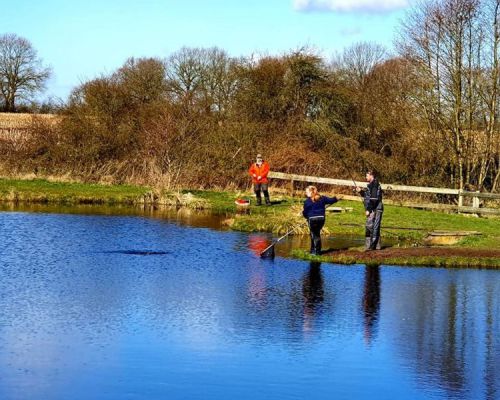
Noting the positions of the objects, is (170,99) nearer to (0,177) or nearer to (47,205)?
(0,177)

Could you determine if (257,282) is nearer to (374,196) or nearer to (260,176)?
(374,196)

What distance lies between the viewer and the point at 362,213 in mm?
34438

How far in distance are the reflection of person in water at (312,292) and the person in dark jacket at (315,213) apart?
86 cm

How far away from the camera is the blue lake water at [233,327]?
12273 mm

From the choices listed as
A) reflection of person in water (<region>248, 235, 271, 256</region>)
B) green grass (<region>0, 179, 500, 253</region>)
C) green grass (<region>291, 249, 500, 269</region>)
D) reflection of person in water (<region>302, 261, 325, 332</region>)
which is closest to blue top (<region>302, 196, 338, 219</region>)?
green grass (<region>291, 249, 500, 269</region>)

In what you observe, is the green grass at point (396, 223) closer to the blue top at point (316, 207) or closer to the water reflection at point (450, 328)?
the blue top at point (316, 207)

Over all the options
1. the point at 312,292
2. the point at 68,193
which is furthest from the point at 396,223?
the point at 68,193

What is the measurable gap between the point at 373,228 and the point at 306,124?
861 inches

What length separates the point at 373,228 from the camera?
24297 mm

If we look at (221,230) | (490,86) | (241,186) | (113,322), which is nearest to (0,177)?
(241,186)

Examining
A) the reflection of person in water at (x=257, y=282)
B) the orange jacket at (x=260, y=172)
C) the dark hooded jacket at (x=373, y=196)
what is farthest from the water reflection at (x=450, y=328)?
the orange jacket at (x=260, y=172)

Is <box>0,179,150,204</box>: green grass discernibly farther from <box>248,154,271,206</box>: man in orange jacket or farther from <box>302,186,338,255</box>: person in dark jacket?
<box>302,186,338,255</box>: person in dark jacket

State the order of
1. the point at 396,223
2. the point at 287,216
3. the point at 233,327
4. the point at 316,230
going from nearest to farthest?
the point at 233,327 → the point at 316,230 → the point at 287,216 → the point at 396,223

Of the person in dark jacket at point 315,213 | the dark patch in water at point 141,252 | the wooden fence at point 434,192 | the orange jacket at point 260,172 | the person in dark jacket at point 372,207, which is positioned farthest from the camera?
the wooden fence at point 434,192
